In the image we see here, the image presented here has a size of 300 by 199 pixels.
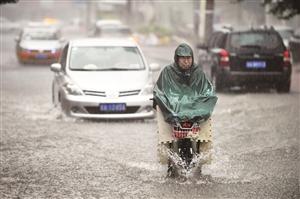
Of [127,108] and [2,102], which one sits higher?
[127,108]

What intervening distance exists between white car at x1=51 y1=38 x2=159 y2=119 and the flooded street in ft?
0.99

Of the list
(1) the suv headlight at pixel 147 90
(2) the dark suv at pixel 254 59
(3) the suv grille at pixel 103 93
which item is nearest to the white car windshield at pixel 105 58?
(1) the suv headlight at pixel 147 90

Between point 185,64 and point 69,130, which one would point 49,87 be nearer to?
point 69,130

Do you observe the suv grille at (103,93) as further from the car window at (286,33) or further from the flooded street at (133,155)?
the car window at (286,33)

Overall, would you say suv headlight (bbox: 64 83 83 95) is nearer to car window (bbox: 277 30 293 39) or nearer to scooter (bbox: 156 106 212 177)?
scooter (bbox: 156 106 212 177)

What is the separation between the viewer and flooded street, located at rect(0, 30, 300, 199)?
26.2ft

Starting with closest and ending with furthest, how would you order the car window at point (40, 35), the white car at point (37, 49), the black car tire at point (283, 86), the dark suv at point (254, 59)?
the dark suv at point (254, 59), the black car tire at point (283, 86), the white car at point (37, 49), the car window at point (40, 35)

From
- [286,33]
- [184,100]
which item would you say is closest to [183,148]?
[184,100]

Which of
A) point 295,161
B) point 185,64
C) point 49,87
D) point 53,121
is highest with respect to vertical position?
point 185,64

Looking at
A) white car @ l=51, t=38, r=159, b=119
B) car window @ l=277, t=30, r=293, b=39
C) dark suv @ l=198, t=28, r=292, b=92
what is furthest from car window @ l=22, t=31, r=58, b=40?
white car @ l=51, t=38, r=159, b=119

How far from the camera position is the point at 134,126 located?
1316 cm

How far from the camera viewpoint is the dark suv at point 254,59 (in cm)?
1823

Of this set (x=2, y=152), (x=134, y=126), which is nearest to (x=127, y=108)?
(x=134, y=126)

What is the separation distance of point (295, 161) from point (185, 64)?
2645mm
